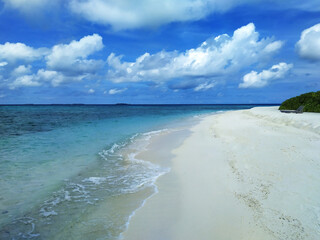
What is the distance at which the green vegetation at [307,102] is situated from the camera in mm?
29391

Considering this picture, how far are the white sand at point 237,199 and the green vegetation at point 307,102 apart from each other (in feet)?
79.7

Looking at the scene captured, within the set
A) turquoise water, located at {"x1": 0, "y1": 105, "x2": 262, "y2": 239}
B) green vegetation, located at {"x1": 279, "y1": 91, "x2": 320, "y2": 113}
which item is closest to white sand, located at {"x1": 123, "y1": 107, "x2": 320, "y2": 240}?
turquoise water, located at {"x1": 0, "y1": 105, "x2": 262, "y2": 239}

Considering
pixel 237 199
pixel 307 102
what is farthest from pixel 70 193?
pixel 307 102

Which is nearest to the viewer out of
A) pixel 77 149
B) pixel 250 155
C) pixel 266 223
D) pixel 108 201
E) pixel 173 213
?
pixel 266 223

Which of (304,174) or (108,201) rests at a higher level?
(304,174)

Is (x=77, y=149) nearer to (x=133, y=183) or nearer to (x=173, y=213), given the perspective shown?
(x=133, y=183)

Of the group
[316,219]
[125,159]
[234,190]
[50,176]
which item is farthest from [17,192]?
[316,219]

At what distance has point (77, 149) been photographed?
13.6m

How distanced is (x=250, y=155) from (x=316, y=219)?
5361mm

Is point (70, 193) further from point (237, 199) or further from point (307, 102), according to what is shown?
point (307, 102)

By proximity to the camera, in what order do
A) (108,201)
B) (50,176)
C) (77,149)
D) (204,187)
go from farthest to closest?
(77,149) < (50,176) < (204,187) < (108,201)

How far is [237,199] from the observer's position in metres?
5.77

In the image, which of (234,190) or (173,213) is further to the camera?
(234,190)

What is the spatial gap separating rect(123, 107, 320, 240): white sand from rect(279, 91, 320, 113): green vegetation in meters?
24.3
